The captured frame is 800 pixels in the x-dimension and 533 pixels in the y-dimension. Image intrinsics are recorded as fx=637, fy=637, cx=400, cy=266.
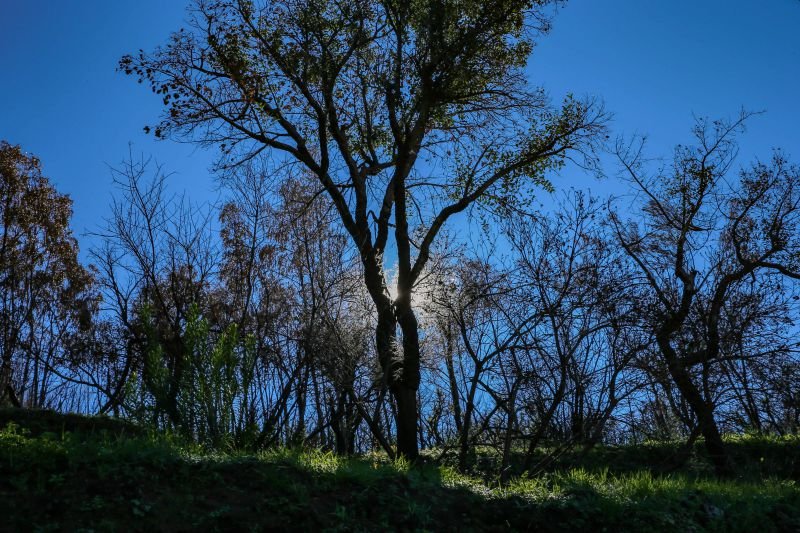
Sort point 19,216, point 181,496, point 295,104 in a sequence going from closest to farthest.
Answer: point 181,496 < point 295,104 < point 19,216

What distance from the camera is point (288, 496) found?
15.5ft

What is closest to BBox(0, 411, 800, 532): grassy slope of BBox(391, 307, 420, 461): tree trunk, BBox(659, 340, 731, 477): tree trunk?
BBox(659, 340, 731, 477): tree trunk

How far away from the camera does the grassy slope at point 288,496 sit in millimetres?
4129

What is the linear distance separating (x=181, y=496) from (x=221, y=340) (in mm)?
1862

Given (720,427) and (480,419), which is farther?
(720,427)

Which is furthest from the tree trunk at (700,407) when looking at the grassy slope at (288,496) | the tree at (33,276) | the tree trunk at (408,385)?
the tree at (33,276)

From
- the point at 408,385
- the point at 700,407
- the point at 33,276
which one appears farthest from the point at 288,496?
the point at 33,276

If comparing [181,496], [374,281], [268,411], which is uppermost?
[374,281]

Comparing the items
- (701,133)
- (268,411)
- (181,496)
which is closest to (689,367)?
(701,133)

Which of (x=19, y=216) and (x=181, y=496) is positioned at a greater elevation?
(x=19, y=216)

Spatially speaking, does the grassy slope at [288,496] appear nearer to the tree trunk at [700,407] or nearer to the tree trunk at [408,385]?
the tree trunk at [700,407]

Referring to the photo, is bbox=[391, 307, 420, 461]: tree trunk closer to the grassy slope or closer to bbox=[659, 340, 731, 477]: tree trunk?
the grassy slope

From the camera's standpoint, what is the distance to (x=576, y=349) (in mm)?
8031

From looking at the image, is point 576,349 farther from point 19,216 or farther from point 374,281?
point 19,216
